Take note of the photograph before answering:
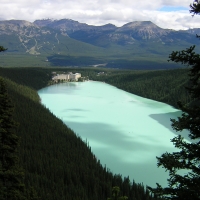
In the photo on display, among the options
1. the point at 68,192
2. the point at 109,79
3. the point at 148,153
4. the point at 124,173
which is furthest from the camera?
the point at 109,79

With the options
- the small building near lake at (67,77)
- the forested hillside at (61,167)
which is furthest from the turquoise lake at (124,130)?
the small building near lake at (67,77)

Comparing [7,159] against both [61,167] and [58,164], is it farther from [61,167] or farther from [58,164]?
[58,164]

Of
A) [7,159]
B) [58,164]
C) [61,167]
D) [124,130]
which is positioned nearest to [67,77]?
[124,130]

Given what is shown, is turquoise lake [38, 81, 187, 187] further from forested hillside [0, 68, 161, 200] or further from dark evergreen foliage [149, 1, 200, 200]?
dark evergreen foliage [149, 1, 200, 200]

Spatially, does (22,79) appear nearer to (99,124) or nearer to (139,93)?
(139,93)

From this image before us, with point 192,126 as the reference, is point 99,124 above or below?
below

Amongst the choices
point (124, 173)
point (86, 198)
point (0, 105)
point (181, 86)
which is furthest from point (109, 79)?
point (0, 105)

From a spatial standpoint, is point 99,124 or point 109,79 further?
point 109,79
